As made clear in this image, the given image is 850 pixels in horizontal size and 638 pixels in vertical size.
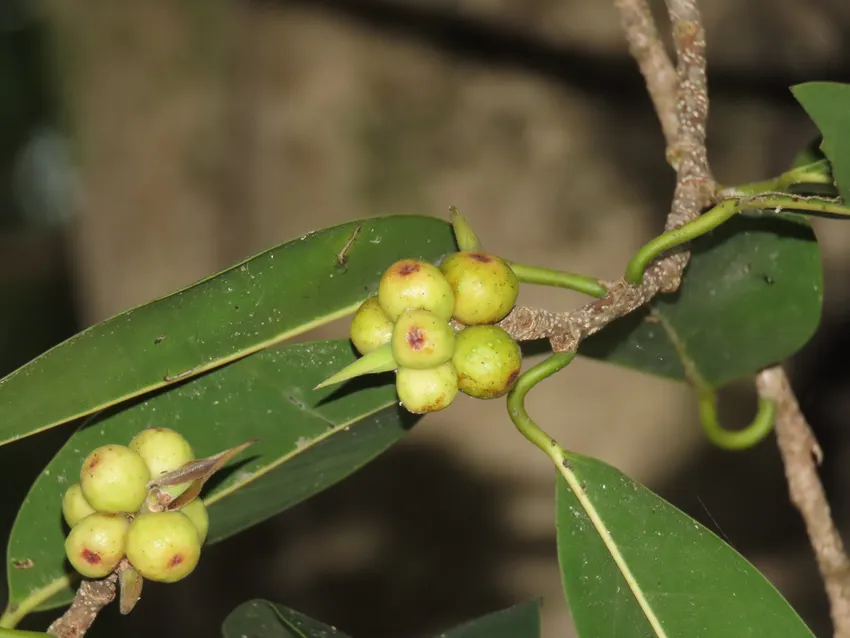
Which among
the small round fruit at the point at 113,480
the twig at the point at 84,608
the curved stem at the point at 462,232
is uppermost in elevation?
the curved stem at the point at 462,232

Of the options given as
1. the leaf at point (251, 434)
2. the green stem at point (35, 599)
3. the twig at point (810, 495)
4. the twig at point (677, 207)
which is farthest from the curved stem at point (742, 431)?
the green stem at point (35, 599)

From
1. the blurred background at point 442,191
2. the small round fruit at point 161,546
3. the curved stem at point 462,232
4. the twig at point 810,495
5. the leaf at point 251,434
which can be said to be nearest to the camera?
the small round fruit at point 161,546

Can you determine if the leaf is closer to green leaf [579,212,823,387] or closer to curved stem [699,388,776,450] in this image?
green leaf [579,212,823,387]

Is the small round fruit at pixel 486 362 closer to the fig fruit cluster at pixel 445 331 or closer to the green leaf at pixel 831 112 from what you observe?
the fig fruit cluster at pixel 445 331

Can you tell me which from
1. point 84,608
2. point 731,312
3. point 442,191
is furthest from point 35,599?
point 442,191

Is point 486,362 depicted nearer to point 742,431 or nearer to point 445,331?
point 445,331

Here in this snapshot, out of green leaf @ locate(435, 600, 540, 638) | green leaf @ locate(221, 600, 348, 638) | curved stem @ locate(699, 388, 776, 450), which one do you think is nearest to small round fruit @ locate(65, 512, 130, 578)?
green leaf @ locate(221, 600, 348, 638)
